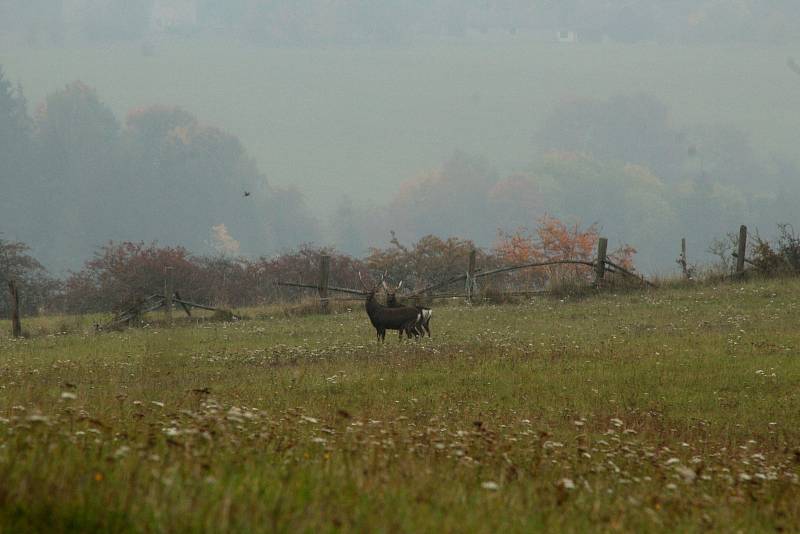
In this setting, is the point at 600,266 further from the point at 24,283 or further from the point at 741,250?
the point at 24,283

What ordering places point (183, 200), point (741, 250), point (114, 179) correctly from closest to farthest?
point (741, 250) → point (114, 179) → point (183, 200)

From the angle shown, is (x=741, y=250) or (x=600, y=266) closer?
(x=600, y=266)

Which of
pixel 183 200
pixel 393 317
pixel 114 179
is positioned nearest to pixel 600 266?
pixel 393 317

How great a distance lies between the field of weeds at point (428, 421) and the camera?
18.7 feet

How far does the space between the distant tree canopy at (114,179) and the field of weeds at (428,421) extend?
14030cm

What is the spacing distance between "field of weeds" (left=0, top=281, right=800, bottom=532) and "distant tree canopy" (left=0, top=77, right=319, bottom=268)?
140 metres

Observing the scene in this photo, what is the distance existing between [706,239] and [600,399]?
7300 inches

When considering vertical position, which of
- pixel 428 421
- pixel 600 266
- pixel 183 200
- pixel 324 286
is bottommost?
pixel 428 421

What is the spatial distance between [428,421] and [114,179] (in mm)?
169419

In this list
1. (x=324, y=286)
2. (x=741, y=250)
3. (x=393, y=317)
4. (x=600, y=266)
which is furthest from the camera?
(x=741, y=250)

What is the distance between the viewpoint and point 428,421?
13.5m

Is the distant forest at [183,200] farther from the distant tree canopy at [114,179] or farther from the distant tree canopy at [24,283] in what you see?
the distant tree canopy at [24,283]

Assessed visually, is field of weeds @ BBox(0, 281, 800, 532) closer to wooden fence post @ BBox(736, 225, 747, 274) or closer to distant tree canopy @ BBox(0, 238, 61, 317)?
→ wooden fence post @ BBox(736, 225, 747, 274)

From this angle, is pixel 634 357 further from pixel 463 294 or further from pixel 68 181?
pixel 68 181
